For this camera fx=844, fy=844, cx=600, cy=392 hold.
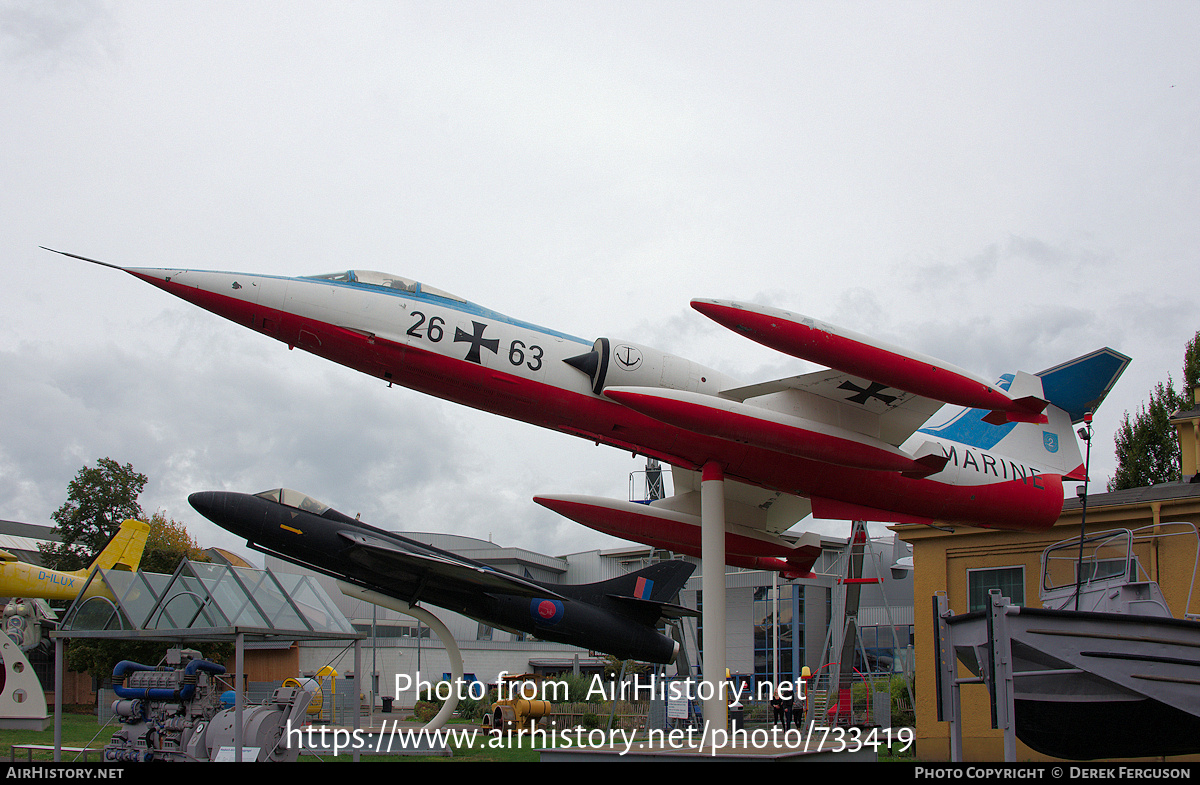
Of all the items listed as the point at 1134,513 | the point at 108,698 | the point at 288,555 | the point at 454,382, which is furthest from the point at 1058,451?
the point at 108,698

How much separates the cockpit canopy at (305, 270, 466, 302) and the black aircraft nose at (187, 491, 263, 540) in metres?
5.06

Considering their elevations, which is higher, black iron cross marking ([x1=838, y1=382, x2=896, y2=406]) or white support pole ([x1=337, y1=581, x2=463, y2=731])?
black iron cross marking ([x1=838, y1=382, x2=896, y2=406])

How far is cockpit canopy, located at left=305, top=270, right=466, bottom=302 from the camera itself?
10.7 m

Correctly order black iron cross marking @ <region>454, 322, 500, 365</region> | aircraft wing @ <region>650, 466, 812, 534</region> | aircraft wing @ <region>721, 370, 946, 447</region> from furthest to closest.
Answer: aircraft wing @ <region>650, 466, 812, 534</region>
aircraft wing @ <region>721, 370, 946, 447</region>
black iron cross marking @ <region>454, 322, 500, 365</region>

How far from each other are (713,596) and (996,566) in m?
6.93

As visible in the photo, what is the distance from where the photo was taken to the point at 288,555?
14.1 metres

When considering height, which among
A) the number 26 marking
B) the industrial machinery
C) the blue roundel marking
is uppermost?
the number 26 marking

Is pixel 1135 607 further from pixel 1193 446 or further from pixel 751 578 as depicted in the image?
pixel 751 578

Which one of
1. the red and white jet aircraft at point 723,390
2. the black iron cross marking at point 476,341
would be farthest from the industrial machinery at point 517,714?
the black iron cross marking at point 476,341

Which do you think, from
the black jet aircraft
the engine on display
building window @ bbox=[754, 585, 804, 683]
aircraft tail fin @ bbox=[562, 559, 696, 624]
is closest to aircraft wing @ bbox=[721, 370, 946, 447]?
aircraft tail fin @ bbox=[562, 559, 696, 624]

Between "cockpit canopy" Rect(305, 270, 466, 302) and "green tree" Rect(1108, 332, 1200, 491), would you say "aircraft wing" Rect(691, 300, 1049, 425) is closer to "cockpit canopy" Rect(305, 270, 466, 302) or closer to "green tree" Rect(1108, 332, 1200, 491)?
"cockpit canopy" Rect(305, 270, 466, 302)

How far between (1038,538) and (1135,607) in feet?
18.6

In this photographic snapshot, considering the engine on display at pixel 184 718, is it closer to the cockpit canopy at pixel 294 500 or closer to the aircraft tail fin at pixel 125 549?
the cockpit canopy at pixel 294 500

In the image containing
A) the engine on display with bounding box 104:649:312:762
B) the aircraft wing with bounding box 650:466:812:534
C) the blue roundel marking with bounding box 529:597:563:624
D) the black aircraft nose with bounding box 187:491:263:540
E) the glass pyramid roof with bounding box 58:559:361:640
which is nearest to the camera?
the engine on display with bounding box 104:649:312:762
